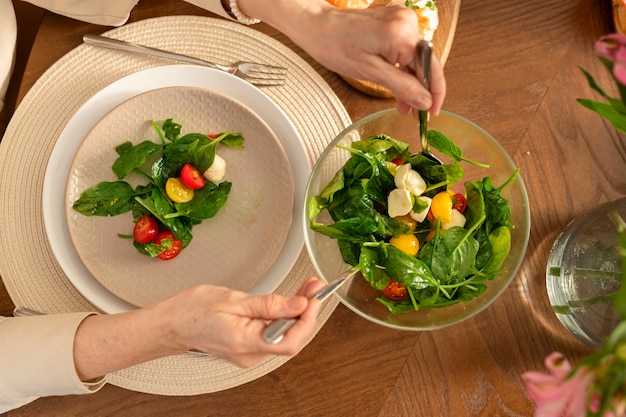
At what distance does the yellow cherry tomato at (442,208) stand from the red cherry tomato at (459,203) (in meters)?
0.05

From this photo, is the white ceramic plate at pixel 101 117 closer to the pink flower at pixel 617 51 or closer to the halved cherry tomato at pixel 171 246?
the halved cherry tomato at pixel 171 246

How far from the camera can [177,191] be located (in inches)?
43.5

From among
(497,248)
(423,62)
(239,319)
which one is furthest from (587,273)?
(239,319)

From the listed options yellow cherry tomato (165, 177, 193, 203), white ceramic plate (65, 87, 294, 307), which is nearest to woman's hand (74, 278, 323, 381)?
white ceramic plate (65, 87, 294, 307)

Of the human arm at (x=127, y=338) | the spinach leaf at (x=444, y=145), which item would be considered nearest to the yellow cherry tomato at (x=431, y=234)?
the spinach leaf at (x=444, y=145)

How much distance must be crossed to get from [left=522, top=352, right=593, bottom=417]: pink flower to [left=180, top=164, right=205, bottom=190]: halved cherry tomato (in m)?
0.69

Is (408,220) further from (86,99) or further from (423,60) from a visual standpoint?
(86,99)

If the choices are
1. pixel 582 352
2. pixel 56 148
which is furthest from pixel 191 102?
pixel 582 352

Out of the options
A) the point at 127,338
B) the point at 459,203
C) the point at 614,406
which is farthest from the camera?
the point at 459,203

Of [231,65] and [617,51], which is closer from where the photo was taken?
[617,51]

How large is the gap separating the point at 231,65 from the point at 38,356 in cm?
63

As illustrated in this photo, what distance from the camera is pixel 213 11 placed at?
1.15 meters

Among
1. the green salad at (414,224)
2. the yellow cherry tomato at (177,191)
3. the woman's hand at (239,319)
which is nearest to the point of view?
the woman's hand at (239,319)

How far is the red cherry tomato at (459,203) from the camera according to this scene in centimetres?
108
